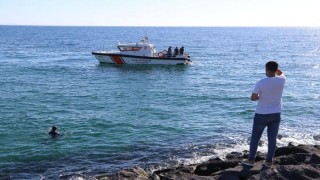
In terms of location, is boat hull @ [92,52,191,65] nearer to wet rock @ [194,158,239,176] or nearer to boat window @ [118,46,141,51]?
boat window @ [118,46,141,51]

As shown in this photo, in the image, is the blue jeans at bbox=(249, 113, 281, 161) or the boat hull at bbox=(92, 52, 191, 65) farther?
the boat hull at bbox=(92, 52, 191, 65)

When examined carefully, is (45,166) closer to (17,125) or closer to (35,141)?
(35,141)

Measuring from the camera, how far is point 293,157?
1084 centimetres

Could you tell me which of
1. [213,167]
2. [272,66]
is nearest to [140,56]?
[213,167]

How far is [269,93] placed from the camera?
9281 millimetres

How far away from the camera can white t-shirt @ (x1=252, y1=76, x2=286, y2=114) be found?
9.23m

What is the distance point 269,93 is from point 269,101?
0.64 feet

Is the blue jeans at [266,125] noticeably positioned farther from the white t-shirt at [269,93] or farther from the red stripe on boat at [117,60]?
the red stripe on boat at [117,60]

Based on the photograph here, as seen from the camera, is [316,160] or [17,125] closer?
[316,160]

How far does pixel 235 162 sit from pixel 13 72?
108 feet

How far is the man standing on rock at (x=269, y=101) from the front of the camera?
364 inches

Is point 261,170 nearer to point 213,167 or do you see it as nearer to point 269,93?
point 269,93

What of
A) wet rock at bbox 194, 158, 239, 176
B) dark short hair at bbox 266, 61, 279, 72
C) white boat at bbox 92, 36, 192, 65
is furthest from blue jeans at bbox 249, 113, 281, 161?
white boat at bbox 92, 36, 192, 65

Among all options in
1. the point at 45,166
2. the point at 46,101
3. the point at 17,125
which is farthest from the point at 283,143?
the point at 46,101
